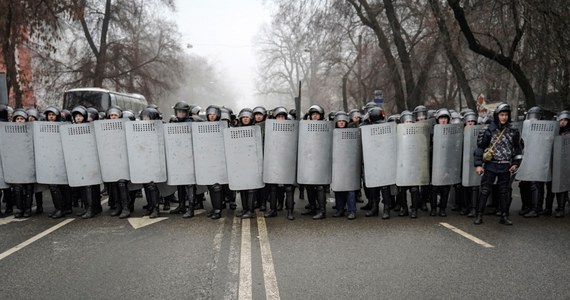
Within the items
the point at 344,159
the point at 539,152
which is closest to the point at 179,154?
the point at 344,159

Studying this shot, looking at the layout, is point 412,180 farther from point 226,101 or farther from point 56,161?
point 226,101

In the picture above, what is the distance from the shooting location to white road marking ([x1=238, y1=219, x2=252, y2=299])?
405 centimetres

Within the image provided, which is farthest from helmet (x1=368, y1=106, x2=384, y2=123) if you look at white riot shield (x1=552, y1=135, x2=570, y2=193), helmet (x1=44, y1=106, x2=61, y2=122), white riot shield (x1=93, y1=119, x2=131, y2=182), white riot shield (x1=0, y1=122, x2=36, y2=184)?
white riot shield (x1=0, y1=122, x2=36, y2=184)

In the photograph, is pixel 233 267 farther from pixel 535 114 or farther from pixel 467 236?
pixel 535 114

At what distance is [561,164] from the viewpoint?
7051mm

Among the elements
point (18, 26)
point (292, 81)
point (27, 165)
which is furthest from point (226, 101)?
point (27, 165)

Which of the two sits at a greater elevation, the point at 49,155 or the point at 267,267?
the point at 49,155

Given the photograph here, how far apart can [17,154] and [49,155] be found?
A: 566 mm

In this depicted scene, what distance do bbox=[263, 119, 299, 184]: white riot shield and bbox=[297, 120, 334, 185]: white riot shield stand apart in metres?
0.17

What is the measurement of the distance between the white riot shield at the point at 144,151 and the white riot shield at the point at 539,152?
20.2 feet

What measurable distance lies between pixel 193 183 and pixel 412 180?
3.66 meters

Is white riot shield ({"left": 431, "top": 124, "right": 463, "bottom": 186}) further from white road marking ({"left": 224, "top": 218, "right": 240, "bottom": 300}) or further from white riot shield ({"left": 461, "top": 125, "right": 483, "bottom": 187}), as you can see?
white road marking ({"left": 224, "top": 218, "right": 240, "bottom": 300})

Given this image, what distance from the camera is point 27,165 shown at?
7312 millimetres

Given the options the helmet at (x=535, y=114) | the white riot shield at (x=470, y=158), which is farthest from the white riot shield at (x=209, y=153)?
the helmet at (x=535, y=114)
